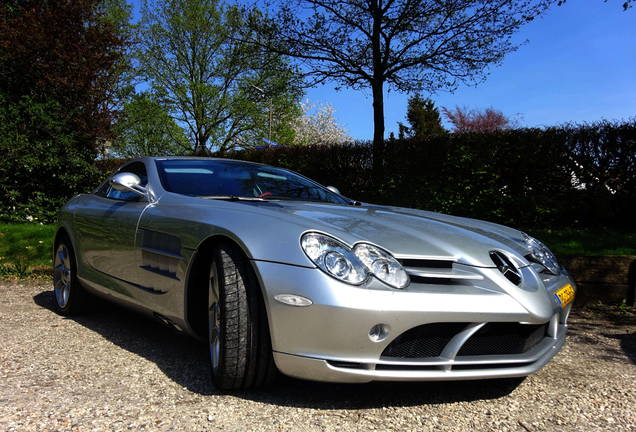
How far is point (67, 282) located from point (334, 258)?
10.2ft

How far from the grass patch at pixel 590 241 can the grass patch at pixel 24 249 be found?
6287 millimetres

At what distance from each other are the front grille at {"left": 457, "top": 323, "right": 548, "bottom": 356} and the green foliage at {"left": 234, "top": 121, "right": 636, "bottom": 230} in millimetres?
7085

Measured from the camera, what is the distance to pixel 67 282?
4.67 m

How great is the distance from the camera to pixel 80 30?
1269 cm

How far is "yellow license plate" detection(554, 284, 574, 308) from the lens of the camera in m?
2.88

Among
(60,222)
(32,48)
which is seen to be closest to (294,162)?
(32,48)

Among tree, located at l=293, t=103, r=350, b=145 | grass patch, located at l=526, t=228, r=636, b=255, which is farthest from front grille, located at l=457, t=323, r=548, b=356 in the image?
tree, located at l=293, t=103, r=350, b=145

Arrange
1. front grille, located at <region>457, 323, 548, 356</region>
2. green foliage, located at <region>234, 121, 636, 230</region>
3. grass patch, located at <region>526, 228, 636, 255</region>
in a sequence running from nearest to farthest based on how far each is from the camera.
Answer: front grille, located at <region>457, 323, 548, 356</region>
grass patch, located at <region>526, 228, 636, 255</region>
green foliage, located at <region>234, 121, 636, 230</region>

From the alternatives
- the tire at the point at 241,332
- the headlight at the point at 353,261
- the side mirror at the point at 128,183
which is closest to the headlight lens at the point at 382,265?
the headlight at the point at 353,261

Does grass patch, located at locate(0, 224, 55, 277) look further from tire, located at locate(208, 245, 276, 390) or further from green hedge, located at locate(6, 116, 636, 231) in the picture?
tire, located at locate(208, 245, 276, 390)

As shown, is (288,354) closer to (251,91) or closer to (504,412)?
(504,412)

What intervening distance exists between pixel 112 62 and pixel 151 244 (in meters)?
11.1

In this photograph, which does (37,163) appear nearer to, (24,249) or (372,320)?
(24,249)

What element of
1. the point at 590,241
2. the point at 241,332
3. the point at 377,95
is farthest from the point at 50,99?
the point at 241,332
